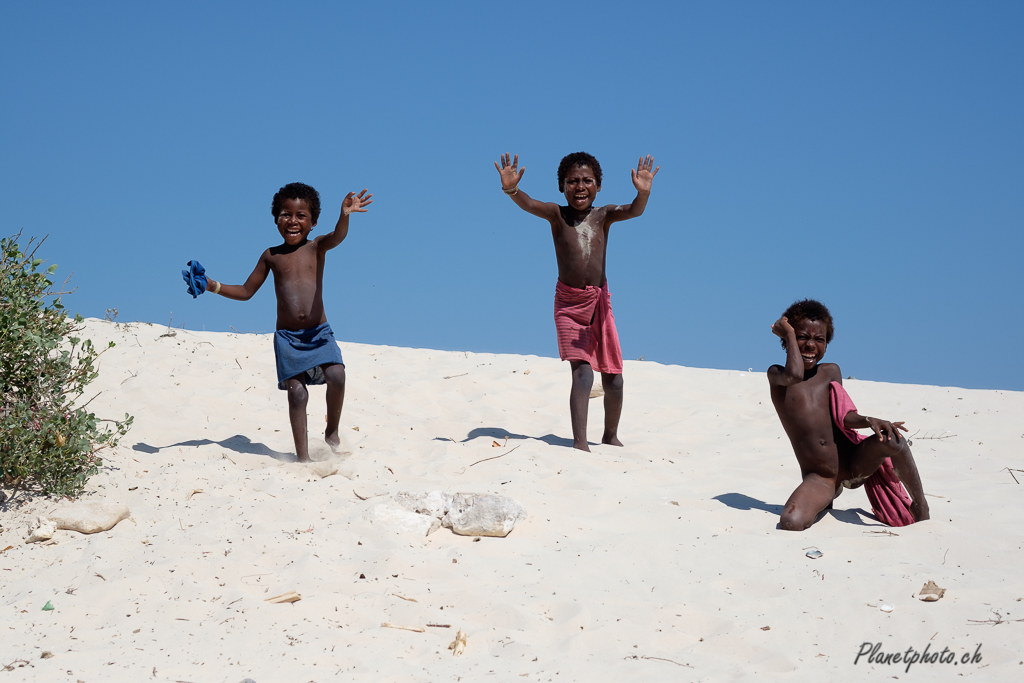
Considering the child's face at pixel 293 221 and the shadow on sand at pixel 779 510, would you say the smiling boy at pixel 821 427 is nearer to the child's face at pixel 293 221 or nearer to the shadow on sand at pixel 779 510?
the shadow on sand at pixel 779 510

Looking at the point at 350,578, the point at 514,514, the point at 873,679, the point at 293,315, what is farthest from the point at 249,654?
the point at 293,315

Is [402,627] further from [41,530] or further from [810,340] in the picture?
[810,340]

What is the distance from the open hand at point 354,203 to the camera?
609 centimetres

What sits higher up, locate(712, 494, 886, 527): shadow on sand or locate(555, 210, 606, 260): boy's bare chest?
locate(555, 210, 606, 260): boy's bare chest

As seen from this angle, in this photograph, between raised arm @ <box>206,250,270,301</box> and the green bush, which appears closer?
the green bush

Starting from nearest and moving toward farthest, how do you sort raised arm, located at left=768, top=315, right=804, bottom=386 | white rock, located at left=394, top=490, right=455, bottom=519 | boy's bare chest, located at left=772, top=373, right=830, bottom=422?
white rock, located at left=394, top=490, right=455, bottom=519 → raised arm, located at left=768, top=315, right=804, bottom=386 → boy's bare chest, located at left=772, top=373, right=830, bottom=422

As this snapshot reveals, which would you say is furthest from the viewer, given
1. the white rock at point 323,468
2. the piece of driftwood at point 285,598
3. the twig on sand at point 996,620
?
the white rock at point 323,468

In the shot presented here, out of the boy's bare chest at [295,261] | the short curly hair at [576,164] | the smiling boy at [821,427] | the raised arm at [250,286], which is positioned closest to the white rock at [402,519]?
the smiling boy at [821,427]

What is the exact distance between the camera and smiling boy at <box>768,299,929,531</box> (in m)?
4.76

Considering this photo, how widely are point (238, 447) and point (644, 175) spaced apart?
12.2 feet

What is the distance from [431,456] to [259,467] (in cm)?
116

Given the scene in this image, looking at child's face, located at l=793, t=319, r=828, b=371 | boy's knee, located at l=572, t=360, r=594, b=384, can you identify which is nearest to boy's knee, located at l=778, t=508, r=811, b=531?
child's face, located at l=793, t=319, r=828, b=371

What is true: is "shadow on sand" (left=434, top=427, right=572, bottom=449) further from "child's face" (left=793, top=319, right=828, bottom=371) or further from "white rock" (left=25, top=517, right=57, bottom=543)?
"white rock" (left=25, top=517, right=57, bottom=543)

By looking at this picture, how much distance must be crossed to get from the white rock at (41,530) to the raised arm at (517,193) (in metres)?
3.72
